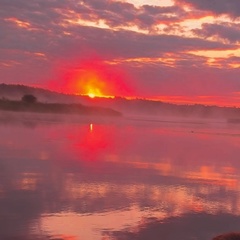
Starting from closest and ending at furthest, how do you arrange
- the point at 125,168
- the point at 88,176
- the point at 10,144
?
the point at 88,176
the point at 125,168
the point at 10,144

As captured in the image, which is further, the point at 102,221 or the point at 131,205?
the point at 131,205

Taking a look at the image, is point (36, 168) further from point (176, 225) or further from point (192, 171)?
point (176, 225)

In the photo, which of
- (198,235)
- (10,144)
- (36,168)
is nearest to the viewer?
(198,235)

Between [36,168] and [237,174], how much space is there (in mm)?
7902

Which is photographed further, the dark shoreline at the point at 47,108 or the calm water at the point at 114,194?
the dark shoreline at the point at 47,108

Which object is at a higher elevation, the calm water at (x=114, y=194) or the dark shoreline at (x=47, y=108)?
the dark shoreline at (x=47, y=108)

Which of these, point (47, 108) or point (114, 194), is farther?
point (47, 108)

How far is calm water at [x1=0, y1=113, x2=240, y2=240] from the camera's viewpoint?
10836 mm

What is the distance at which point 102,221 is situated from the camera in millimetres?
11312

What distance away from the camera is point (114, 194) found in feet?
46.9

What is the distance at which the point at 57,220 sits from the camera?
11.2 metres

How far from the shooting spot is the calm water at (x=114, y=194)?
10.8m

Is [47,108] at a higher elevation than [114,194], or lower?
higher

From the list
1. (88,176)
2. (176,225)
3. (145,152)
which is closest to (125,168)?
(88,176)
